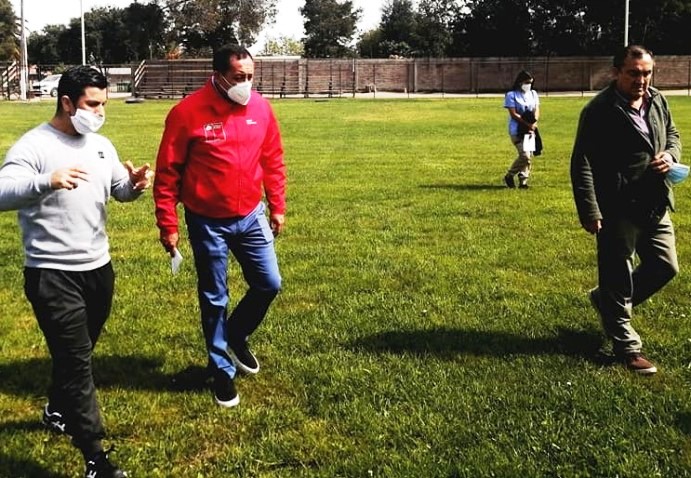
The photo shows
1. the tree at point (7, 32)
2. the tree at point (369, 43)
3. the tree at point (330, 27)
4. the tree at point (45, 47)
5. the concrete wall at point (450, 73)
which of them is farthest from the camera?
the tree at point (45, 47)

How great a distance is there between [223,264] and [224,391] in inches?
28.9

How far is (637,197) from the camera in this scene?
17.5 ft

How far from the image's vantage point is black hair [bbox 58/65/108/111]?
394 centimetres

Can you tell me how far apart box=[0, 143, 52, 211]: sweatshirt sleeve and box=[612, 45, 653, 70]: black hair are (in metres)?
3.51

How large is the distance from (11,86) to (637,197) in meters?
59.8

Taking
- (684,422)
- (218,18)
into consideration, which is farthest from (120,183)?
(218,18)

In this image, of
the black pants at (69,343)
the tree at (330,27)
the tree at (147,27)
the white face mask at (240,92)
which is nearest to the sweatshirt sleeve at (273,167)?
the white face mask at (240,92)

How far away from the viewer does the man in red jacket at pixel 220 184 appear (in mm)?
Result: 4789

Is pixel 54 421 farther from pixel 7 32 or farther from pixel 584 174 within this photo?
pixel 7 32

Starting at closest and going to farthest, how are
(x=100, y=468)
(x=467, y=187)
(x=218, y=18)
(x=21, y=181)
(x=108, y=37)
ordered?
(x=21, y=181)
(x=100, y=468)
(x=467, y=187)
(x=218, y=18)
(x=108, y=37)

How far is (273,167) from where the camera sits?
17.1ft

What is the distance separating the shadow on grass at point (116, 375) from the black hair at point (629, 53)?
3.24 m

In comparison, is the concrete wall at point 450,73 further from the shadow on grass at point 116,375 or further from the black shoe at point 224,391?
the black shoe at point 224,391

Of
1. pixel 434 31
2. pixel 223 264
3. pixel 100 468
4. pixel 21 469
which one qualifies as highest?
pixel 434 31
